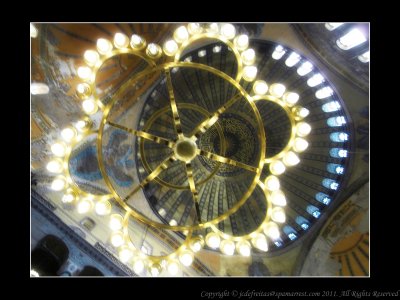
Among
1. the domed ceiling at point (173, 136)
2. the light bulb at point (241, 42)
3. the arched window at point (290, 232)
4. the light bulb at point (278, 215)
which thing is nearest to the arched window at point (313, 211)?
the domed ceiling at point (173, 136)

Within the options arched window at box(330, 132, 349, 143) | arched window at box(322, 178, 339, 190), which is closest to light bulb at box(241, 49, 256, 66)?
arched window at box(330, 132, 349, 143)

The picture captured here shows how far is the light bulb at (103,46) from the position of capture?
10.2 ft

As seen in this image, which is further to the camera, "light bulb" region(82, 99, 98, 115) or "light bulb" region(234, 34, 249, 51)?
"light bulb" region(82, 99, 98, 115)

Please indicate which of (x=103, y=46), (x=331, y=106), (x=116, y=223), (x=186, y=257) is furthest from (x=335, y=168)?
(x=103, y=46)

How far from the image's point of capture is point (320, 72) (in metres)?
5.52

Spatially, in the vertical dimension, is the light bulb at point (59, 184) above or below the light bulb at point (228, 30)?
below

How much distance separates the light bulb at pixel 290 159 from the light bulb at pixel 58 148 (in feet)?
7.58

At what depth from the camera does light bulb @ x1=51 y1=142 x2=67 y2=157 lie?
3193mm

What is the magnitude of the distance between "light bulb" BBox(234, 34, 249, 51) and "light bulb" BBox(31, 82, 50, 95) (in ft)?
11.7

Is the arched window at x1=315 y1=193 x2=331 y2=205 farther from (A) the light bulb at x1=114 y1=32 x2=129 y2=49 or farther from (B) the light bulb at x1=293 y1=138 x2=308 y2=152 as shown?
(A) the light bulb at x1=114 y1=32 x2=129 y2=49

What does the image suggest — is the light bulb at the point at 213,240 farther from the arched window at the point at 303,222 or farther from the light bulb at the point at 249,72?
the arched window at the point at 303,222
